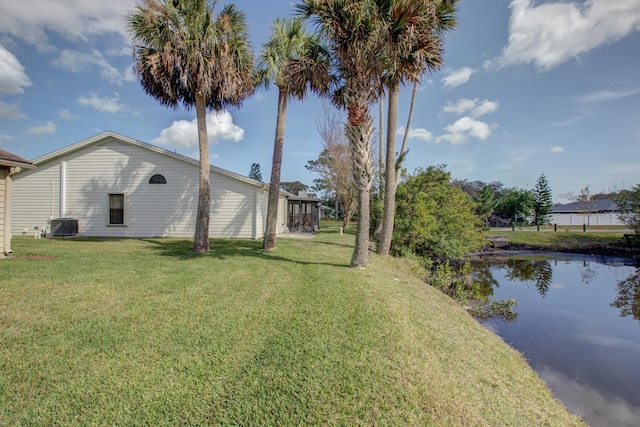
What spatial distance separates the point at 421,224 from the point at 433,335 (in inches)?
388

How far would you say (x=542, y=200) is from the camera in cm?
4097

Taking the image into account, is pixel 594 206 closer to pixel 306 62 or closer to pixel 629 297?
pixel 629 297

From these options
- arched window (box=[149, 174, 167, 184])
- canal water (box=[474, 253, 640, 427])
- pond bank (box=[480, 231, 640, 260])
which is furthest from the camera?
pond bank (box=[480, 231, 640, 260])

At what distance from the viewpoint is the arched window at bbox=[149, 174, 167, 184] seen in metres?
15.1

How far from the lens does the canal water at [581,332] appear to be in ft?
16.4

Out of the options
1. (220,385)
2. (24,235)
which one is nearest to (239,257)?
(220,385)

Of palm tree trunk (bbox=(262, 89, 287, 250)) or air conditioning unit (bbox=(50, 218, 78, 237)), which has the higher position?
palm tree trunk (bbox=(262, 89, 287, 250))

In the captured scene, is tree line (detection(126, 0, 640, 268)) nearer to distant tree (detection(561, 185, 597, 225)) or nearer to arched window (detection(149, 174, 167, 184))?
arched window (detection(149, 174, 167, 184))

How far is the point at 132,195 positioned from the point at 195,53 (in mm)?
9043

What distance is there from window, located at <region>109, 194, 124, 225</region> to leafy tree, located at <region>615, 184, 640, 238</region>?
33.3m

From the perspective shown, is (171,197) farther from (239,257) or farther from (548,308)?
(548,308)

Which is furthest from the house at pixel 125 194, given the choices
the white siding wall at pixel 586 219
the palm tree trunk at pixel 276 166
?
the white siding wall at pixel 586 219

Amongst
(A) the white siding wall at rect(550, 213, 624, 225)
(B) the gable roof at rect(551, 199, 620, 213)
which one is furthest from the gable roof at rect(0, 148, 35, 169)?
(B) the gable roof at rect(551, 199, 620, 213)

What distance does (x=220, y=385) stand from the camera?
9.71 feet
